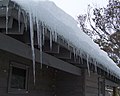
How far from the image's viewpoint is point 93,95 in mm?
8719

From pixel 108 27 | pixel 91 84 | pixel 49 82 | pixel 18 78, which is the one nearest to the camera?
pixel 18 78

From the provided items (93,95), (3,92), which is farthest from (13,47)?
(93,95)

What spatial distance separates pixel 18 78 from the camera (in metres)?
6.04

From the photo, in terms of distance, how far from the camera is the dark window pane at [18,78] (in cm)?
584

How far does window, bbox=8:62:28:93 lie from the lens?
18.7 ft

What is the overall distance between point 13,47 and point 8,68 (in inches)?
77.6

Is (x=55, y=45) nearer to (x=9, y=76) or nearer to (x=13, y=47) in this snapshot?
(x=13, y=47)

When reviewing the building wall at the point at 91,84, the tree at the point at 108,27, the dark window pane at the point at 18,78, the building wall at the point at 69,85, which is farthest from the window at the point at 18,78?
the tree at the point at 108,27

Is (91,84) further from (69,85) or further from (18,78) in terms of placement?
(18,78)

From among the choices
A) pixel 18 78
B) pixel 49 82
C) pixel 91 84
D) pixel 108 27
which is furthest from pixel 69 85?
pixel 108 27

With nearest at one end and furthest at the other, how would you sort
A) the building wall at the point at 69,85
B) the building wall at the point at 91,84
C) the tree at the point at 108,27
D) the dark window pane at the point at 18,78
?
the dark window pane at the point at 18,78 → the building wall at the point at 69,85 → the building wall at the point at 91,84 → the tree at the point at 108,27

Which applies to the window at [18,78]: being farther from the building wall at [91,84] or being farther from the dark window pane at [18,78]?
the building wall at [91,84]

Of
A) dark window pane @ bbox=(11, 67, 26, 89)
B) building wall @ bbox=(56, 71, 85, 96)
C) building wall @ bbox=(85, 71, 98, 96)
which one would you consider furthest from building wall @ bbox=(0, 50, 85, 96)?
building wall @ bbox=(85, 71, 98, 96)

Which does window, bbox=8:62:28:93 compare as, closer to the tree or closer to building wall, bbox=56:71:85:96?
building wall, bbox=56:71:85:96
